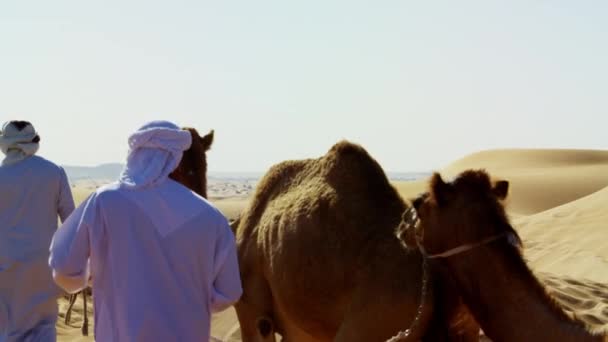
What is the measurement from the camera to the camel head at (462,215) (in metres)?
5.64

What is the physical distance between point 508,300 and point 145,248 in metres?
2.33

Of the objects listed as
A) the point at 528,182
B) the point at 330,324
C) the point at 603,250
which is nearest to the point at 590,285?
the point at 603,250

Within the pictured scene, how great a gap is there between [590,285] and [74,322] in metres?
6.34

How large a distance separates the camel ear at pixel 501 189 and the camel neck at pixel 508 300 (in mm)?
337

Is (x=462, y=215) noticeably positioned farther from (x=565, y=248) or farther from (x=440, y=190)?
(x=565, y=248)

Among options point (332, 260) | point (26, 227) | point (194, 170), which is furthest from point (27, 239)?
point (332, 260)

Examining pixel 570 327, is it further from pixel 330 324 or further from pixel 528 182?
pixel 528 182

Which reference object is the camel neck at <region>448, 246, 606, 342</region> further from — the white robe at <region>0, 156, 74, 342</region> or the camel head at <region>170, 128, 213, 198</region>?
the white robe at <region>0, 156, 74, 342</region>

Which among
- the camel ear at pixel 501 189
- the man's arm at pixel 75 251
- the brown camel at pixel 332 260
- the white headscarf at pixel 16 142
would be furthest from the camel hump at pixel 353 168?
the man's arm at pixel 75 251

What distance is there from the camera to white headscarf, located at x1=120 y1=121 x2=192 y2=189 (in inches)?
158

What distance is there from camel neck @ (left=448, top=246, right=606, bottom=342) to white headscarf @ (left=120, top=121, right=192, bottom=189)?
2199 millimetres

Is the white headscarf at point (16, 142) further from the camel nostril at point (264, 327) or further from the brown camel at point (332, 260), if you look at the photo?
the camel nostril at point (264, 327)

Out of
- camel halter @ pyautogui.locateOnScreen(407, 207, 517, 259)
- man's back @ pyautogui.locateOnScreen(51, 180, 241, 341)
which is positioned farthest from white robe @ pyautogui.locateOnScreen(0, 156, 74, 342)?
man's back @ pyautogui.locateOnScreen(51, 180, 241, 341)

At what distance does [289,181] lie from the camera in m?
7.40
